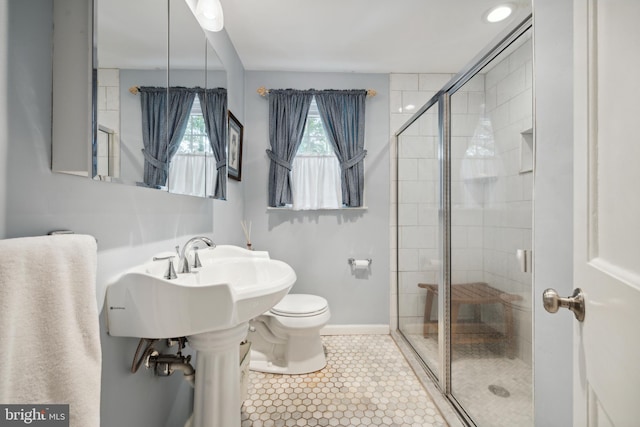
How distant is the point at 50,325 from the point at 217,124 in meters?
1.25

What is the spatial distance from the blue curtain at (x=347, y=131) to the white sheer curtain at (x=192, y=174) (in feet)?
3.80

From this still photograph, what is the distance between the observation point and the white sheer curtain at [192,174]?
1151mm

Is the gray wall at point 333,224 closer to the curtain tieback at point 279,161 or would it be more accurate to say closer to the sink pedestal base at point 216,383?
the curtain tieback at point 279,161

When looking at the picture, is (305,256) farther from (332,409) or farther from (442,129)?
(442,129)

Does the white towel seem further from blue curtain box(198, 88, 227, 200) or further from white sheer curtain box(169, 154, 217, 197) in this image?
blue curtain box(198, 88, 227, 200)

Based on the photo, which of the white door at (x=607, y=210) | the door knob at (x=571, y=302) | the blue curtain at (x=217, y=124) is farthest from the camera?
the blue curtain at (x=217, y=124)

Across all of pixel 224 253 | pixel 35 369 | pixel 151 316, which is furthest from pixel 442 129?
pixel 35 369

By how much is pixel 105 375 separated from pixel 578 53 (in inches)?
53.4

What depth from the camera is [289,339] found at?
6.24 feet

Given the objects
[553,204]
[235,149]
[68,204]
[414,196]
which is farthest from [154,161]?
[414,196]

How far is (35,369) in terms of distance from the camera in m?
0.49

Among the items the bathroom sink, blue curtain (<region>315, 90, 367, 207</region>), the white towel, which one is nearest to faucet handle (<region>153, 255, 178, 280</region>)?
the bathroom sink

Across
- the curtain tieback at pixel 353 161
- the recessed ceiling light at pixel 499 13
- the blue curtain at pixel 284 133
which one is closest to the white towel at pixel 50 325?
the blue curtain at pixel 284 133

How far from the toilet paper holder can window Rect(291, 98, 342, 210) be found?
19.2 inches
